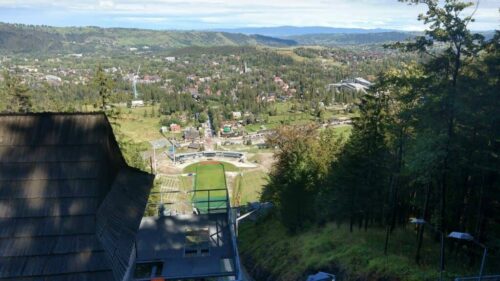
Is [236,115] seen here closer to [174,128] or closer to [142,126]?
[174,128]

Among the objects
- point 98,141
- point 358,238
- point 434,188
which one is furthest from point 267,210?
point 98,141

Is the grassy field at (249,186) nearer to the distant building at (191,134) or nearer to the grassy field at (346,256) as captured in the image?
the grassy field at (346,256)

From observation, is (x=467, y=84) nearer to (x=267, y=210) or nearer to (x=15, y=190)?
(x=15, y=190)

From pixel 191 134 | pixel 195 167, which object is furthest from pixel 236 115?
pixel 195 167

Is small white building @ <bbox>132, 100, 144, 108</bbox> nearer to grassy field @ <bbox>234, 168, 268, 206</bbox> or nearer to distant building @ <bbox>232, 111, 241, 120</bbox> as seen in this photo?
distant building @ <bbox>232, 111, 241, 120</bbox>

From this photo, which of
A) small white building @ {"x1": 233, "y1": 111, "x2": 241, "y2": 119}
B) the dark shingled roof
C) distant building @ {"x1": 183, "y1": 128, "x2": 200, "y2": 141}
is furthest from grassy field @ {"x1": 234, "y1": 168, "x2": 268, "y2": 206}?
small white building @ {"x1": 233, "y1": 111, "x2": 241, "y2": 119}
